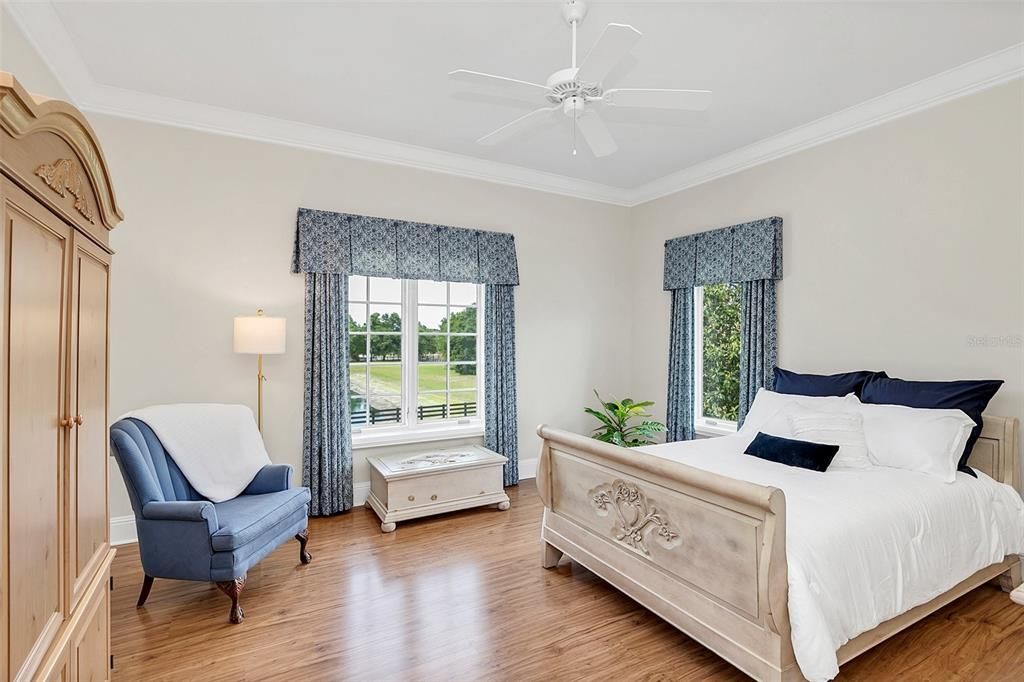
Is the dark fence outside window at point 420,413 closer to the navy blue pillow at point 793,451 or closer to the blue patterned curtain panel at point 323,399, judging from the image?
the blue patterned curtain panel at point 323,399

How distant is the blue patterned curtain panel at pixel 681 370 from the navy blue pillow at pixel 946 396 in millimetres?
1685

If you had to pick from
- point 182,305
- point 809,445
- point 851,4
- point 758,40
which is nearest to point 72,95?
point 182,305

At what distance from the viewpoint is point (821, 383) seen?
348cm

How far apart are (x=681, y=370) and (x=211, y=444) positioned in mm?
3779

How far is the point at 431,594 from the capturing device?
2744 millimetres

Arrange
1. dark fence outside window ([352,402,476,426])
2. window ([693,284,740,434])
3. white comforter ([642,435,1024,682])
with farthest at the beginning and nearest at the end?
window ([693,284,740,434])
dark fence outside window ([352,402,476,426])
white comforter ([642,435,1024,682])

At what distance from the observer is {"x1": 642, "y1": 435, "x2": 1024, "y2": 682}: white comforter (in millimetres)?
1807

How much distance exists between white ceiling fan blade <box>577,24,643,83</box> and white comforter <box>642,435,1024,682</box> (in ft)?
6.34

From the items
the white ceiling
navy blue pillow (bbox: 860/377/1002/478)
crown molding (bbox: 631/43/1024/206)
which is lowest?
navy blue pillow (bbox: 860/377/1002/478)

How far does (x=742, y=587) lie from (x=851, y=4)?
8.65 feet

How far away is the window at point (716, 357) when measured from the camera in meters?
4.53

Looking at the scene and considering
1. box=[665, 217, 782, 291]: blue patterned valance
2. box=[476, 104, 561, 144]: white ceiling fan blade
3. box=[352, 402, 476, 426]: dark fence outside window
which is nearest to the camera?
box=[476, 104, 561, 144]: white ceiling fan blade

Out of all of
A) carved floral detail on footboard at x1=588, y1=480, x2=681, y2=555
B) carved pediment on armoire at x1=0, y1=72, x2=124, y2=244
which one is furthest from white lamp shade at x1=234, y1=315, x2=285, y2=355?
carved floral detail on footboard at x1=588, y1=480, x2=681, y2=555

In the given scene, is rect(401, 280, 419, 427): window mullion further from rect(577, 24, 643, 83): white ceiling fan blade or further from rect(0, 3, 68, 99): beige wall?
rect(577, 24, 643, 83): white ceiling fan blade
